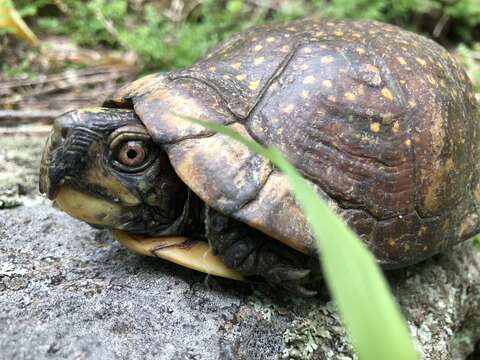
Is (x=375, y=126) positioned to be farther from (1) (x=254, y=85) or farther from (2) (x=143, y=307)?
(2) (x=143, y=307)

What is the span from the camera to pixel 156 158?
4.64 feet

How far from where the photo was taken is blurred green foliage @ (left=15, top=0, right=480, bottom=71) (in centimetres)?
316

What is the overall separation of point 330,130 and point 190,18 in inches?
113

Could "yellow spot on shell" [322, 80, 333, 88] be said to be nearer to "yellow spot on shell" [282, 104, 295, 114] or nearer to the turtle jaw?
"yellow spot on shell" [282, 104, 295, 114]

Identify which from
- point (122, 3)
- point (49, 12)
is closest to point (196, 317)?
point (122, 3)

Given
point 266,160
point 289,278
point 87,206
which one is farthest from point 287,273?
point 87,206

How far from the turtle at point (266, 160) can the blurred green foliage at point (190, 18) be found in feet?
5.49

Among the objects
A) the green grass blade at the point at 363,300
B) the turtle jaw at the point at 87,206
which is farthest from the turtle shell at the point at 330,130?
the green grass blade at the point at 363,300

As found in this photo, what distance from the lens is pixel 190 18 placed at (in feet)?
13.0

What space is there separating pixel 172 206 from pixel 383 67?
29.8 inches

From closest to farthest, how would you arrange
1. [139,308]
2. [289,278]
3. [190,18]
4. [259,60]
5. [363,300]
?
[363,300] < [139,308] < [289,278] < [259,60] < [190,18]

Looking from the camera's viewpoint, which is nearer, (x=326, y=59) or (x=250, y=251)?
(x=250, y=251)

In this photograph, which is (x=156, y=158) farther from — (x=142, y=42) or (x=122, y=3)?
(x=122, y=3)

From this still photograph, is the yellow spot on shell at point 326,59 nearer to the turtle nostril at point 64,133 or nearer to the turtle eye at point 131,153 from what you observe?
the turtle eye at point 131,153
